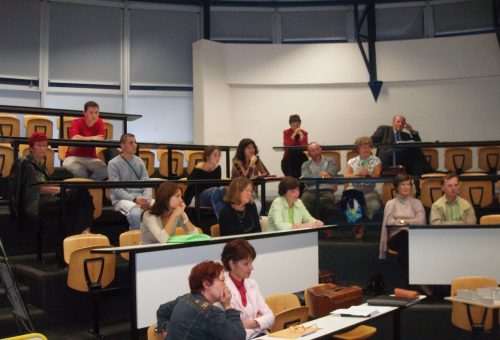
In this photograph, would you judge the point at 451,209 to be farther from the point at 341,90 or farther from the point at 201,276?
the point at 341,90

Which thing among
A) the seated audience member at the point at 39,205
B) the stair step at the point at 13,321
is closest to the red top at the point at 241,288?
the stair step at the point at 13,321

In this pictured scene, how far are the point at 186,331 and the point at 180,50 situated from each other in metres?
8.37

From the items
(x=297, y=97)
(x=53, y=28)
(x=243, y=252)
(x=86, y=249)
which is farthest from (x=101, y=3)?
(x=243, y=252)

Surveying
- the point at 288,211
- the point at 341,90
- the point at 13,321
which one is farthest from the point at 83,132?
the point at 341,90

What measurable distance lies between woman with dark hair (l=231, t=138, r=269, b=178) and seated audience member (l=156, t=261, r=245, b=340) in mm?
3387

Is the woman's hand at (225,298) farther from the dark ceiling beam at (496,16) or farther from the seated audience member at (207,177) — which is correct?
the dark ceiling beam at (496,16)

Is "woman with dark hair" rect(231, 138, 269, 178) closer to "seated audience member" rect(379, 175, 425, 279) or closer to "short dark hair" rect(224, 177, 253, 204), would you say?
"short dark hair" rect(224, 177, 253, 204)

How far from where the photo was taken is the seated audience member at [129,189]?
554cm

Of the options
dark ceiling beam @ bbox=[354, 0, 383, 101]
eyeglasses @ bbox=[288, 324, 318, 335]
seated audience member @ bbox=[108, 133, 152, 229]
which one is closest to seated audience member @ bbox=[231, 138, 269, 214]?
seated audience member @ bbox=[108, 133, 152, 229]

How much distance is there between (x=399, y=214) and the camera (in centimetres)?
608

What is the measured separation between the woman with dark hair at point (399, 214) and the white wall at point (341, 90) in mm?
4193

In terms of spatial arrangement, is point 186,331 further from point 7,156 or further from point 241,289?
point 7,156

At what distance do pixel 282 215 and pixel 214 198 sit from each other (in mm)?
816

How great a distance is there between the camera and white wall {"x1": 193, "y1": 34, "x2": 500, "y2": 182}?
402 inches
